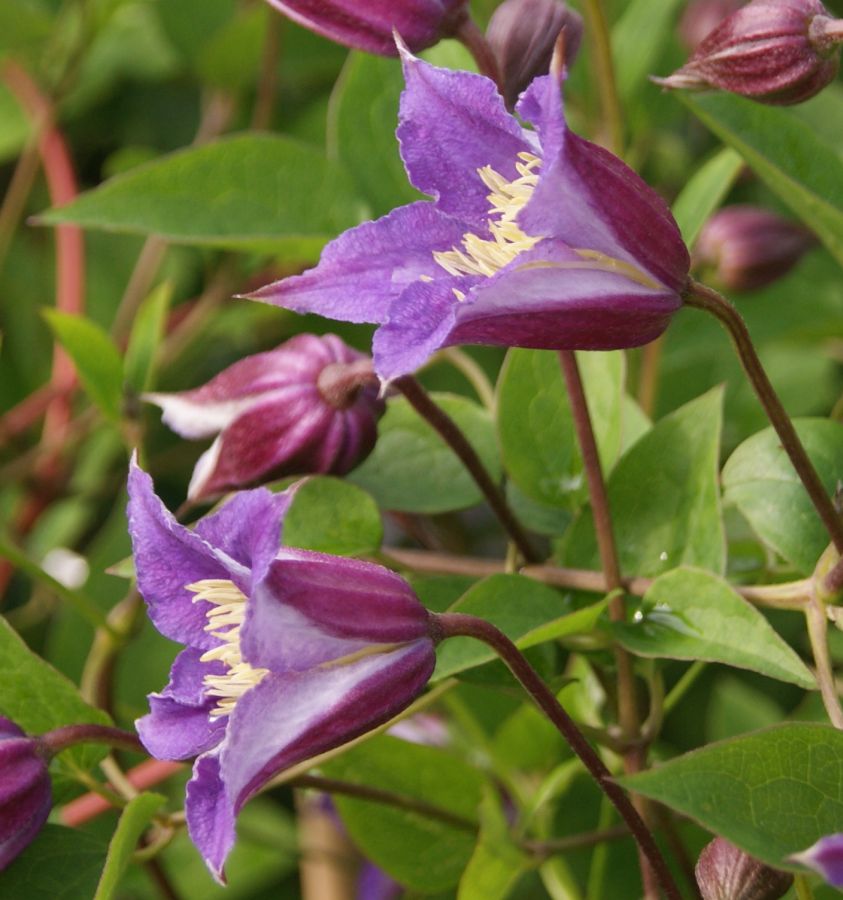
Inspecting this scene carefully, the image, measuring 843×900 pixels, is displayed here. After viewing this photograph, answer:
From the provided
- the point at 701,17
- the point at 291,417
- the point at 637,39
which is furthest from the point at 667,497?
the point at 701,17

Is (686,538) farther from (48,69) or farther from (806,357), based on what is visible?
(48,69)

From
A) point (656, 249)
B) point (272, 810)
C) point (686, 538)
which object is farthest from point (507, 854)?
point (272, 810)

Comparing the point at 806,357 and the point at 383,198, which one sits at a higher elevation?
the point at 383,198

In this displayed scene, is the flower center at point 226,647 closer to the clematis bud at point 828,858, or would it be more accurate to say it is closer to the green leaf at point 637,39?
the clematis bud at point 828,858

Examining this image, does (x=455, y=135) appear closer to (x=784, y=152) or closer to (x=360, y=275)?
(x=360, y=275)

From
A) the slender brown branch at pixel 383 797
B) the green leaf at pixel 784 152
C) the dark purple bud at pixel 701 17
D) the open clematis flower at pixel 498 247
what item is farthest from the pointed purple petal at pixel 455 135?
the dark purple bud at pixel 701 17

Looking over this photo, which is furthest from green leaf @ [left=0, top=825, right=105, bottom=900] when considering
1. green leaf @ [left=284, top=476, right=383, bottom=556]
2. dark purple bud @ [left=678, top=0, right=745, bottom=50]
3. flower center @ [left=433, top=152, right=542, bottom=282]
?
dark purple bud @ [left=678, top=0, right=745, bottom=50]
